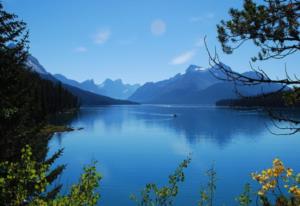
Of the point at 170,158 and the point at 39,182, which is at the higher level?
the point at 39,182

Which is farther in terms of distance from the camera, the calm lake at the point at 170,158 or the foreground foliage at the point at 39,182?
the calm lake at the point at 170,158

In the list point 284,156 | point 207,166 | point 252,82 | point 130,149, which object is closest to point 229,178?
point 207,166

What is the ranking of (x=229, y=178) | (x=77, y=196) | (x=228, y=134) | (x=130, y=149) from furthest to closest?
1. (x=228, y=134)
2. (x=130, y=149)
3. (x=229, y=178)
4. (x=77, y=196)

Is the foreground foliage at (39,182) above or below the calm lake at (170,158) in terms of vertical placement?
above

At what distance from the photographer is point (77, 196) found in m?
6.88

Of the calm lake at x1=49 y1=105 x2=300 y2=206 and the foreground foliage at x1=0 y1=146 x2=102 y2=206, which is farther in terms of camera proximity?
the calm lake at x1=49 y1=105 x2=300 y2=206

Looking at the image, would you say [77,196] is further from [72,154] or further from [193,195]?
[72,154]

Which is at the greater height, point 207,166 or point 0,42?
point 0,42

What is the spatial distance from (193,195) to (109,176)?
13.4 meters

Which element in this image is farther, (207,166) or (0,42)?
(207,166)

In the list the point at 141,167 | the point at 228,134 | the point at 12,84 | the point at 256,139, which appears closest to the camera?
the point at 12,84

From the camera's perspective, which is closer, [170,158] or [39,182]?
[39,182]

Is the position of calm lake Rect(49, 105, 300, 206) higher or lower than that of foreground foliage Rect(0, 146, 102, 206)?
lower

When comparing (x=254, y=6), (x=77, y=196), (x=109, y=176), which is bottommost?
(x=109, y=176)
